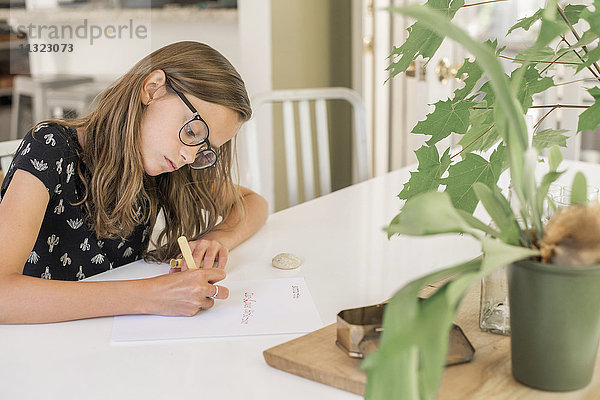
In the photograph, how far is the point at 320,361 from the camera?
826 mm

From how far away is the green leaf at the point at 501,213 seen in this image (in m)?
0.61

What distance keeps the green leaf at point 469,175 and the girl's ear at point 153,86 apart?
70cm

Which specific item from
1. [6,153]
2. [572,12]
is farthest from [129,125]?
[572,12]

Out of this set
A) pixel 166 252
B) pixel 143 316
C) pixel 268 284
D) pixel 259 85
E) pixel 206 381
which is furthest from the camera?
pixel 259 85

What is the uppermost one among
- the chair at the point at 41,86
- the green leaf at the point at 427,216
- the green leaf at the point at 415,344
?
the chair at the point at 41,86

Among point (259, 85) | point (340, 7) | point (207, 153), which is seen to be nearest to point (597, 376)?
point (207, 153)

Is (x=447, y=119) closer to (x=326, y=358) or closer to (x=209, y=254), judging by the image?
(x=326, y=358)

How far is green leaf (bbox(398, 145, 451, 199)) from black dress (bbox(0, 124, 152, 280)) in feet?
2.34

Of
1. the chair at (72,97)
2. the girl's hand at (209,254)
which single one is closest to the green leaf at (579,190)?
the girl's hand at (209,254)

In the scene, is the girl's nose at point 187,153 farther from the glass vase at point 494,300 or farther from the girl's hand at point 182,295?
the glass vase at point 494,300

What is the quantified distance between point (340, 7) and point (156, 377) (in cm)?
252

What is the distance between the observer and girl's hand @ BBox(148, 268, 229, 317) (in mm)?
1029

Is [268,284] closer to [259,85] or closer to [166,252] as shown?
[166,252]

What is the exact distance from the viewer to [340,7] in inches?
122
